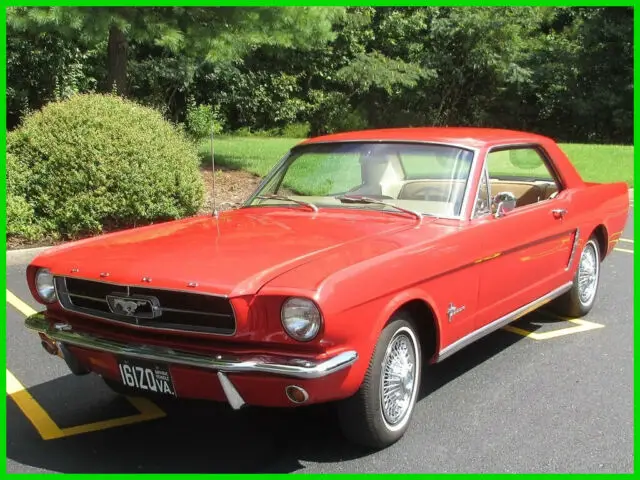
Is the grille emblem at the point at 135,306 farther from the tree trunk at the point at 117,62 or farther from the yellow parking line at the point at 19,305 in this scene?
the tree trunk at the point at 117,62

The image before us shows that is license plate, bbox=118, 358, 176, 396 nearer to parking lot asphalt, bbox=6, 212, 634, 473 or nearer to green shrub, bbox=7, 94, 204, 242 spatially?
parking lot asphalt, bbox=6, 212, 634, 473

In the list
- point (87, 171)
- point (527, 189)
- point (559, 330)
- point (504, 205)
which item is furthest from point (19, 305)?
point (559, 330)

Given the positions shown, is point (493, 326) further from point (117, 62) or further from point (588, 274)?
point (117, 62)

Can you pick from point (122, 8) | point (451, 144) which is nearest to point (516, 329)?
point (451, 144)

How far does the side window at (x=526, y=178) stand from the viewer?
526 centimetres

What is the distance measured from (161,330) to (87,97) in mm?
6960

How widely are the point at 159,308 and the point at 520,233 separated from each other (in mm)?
2386

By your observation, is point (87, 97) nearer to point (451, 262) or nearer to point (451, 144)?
point (451, 144)

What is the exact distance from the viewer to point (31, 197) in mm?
8836

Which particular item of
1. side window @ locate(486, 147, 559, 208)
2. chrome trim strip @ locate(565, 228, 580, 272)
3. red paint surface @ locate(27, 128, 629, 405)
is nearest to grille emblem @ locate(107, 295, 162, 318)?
red paint surface @ locate(27, 128, 629, 405)

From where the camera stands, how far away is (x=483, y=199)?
439 cm

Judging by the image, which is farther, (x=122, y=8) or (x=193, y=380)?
(x=122, y=8)

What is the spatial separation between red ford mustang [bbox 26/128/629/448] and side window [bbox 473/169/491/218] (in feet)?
0.04

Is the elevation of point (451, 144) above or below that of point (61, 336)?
above
